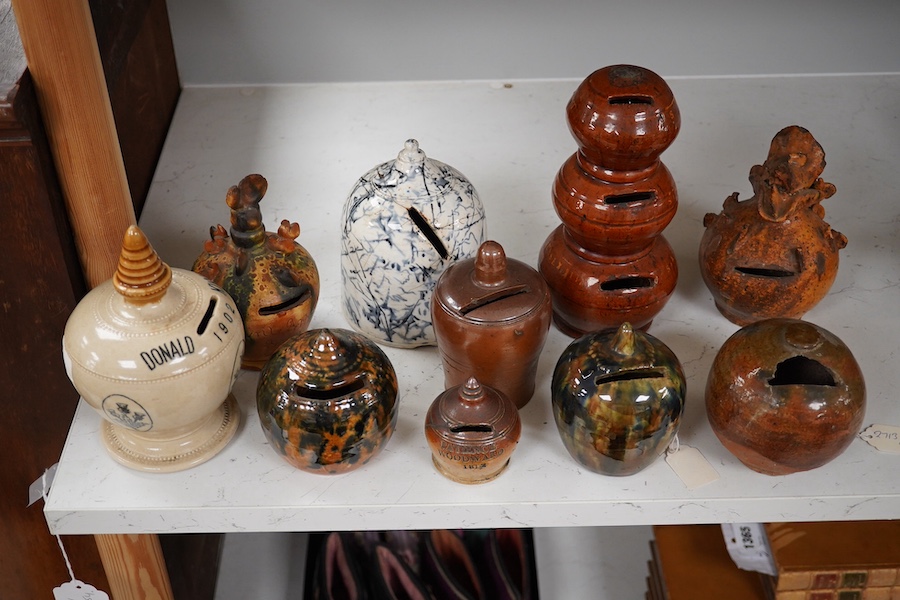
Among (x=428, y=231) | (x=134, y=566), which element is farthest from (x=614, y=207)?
(x=134, y=566)

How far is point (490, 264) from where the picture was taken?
104 centimetres

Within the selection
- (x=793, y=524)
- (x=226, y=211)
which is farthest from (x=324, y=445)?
(x=793, y=524)

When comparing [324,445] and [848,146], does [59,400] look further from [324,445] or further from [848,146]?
[848,146]

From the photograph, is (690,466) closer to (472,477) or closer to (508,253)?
(472,477)

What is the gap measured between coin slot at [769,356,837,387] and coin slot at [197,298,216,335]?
600 millimetres

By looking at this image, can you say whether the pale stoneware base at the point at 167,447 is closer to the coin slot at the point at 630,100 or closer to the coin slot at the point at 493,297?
the coin slot at the point at 493,297

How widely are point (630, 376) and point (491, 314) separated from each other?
16cm

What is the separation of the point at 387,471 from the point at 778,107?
1053 millimetres

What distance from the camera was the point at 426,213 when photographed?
A: 113cm

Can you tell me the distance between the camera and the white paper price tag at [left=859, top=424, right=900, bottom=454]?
1.12 m

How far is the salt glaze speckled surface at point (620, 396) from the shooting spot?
996mm

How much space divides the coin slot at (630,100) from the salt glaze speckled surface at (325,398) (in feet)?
1.25

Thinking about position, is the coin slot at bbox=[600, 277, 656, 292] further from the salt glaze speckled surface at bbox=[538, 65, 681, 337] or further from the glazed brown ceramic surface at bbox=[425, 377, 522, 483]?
the glazed brown ceramic surface at bbox=[425, 377, 522, 483]

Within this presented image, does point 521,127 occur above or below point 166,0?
below
